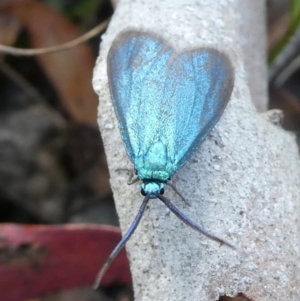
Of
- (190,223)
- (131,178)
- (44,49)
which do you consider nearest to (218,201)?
(190,223)

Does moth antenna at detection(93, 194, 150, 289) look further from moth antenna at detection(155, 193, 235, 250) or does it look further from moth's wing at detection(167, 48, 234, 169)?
moth's wing at detection(167, 48, 234, 169)

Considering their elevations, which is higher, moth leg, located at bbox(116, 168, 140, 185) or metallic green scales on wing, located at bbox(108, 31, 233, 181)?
metallic green scales on wing, located at bbox(108, 31, 233, 181)

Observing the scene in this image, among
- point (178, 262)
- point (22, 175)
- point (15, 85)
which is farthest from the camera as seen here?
point (15, 85)

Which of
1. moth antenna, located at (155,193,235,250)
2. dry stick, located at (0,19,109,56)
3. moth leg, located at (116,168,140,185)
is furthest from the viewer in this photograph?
dry stick, located at (0,19,109,56)

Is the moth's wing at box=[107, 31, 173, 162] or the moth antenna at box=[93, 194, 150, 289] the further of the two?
the moth's wing at box=[107, 31, 173, 162]

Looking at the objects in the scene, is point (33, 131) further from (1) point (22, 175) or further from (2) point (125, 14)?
(2) point (125, 14)

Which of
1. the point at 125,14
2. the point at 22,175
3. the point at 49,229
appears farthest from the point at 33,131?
the point at 125,14

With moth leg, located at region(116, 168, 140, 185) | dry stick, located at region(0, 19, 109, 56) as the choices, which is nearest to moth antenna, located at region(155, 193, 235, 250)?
moth leg, located at region(116, 168, 140, 185)

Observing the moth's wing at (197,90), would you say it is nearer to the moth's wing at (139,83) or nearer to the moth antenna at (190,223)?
the moth's wing at (139,83)
